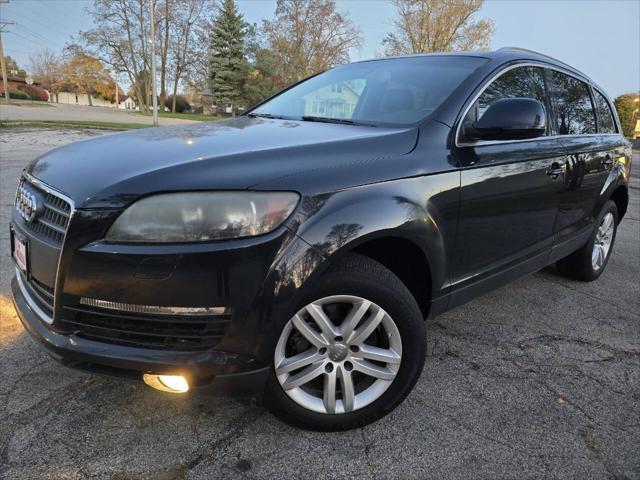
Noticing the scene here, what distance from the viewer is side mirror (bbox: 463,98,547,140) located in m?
2.35

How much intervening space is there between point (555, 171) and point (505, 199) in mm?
641

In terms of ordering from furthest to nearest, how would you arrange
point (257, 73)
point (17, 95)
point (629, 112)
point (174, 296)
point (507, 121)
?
1. point (17, 95)
2. point (257, 73)
3. point (629, 112)
4. point (507, 121)
5. point (174, 296)

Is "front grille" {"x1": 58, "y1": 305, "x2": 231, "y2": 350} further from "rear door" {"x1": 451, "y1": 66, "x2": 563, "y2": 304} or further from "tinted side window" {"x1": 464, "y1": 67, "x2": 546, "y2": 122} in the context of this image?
"tinted side window" {"x1": 464, "y1": 67, "x2": 546, "y2": 122}

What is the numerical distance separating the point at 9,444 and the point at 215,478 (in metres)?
0.85

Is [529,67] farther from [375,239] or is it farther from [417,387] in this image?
[417,387]

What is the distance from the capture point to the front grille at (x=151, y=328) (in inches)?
66.5

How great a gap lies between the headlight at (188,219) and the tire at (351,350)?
1.23 ft

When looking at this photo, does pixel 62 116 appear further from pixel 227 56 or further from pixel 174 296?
pixel 174 296

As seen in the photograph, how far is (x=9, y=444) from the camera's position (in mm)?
1932

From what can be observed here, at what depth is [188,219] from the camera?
1.65 metres

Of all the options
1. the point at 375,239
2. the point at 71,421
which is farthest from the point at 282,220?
the point at 71,421

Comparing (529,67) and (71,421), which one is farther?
(529,67)

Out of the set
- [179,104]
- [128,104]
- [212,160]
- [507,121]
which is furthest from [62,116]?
[128,104]

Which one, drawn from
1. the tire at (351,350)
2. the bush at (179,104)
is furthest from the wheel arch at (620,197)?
the bush at (179,104)
